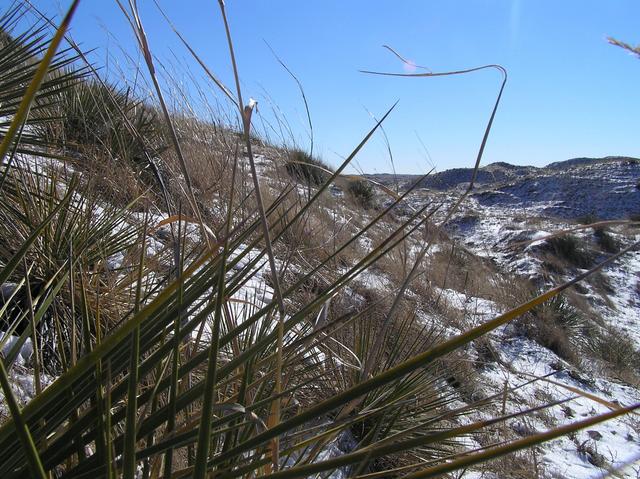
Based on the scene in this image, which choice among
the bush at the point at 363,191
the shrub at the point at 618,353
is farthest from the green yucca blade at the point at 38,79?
the bush at the point at 363,191

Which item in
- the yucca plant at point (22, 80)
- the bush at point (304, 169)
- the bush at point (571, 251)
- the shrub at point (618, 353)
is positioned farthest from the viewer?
the bush at point (571, 251)

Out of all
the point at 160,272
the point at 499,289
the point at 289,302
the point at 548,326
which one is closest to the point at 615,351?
the point at 548,326

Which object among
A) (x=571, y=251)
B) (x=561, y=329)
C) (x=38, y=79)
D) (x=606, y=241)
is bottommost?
(x=561, y=329)

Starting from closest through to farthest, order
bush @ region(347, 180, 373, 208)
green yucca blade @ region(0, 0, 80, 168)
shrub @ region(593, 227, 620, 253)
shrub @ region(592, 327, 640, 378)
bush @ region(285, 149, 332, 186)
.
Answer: green yucca blade @ region(0, 0, 80, 168) → bush @ region(285, 149, 332, 186) → shrub @ region(592, 327, 640, 378) → bush @ region(347, 180, 373, 208) → shrub @ region(593, 227, 620, 253)

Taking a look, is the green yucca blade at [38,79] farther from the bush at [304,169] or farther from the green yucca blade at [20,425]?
the bush at [304,169]

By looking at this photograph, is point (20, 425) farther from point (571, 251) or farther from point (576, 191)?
point (576, 191)

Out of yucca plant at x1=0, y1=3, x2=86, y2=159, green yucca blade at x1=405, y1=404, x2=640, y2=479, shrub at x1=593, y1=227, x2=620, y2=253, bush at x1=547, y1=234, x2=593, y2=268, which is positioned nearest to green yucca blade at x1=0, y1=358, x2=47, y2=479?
green yucca blade at x1=405, y1=404, x2=640, y2=479

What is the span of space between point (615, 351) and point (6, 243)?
4.60 m

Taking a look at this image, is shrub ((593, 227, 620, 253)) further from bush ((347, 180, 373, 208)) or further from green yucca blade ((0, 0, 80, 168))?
green yucca blade ((0, 0, 80, 168))

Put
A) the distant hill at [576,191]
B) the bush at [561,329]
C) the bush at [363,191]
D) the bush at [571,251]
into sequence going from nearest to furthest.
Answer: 1. the bush at [561,329]
2. the bush at [571,251]
3. the bush at [363,191]
4. the distant hill at [576,191]

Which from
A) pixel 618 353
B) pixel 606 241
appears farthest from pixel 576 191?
pixel 618 353

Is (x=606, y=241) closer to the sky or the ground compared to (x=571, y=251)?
closer to the sky

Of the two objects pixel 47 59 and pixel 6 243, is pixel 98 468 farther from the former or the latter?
pixel 6 243

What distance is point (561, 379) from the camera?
331 cm
